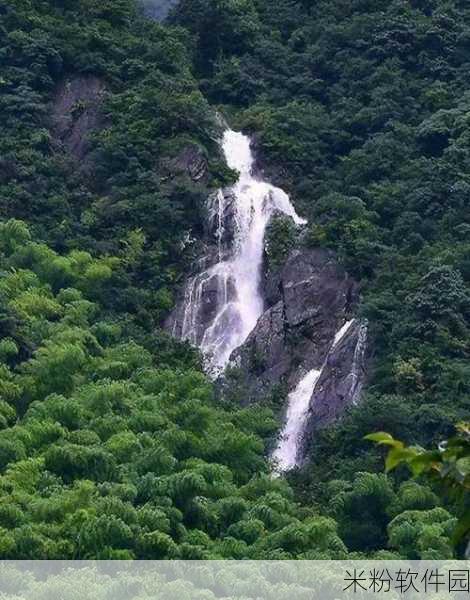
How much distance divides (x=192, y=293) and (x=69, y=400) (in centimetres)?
725

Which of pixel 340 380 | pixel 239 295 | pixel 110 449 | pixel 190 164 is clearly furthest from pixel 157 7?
pixel 110 449

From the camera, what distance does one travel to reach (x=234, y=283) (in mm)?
32781

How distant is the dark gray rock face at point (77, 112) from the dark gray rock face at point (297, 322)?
669cm

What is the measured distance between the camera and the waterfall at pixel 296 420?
93.2ft

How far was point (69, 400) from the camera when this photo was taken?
25828mm

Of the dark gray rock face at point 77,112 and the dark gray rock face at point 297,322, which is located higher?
the dark gray rock face at point 77,112

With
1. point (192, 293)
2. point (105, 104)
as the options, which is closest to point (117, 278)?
point (192, 293)

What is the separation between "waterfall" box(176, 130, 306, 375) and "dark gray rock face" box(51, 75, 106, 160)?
3.72 metres

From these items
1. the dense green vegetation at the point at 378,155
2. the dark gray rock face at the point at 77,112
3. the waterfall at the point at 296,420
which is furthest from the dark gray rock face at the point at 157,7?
the waterfall at the point at 296,420

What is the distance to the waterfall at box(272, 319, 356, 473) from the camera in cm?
2842

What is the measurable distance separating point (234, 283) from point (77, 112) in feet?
21.9

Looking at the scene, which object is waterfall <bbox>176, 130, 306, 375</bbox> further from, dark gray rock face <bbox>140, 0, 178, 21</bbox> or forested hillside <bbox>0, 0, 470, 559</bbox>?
dark gray rock face <bbox>140, 0, 178, 21</bbox>

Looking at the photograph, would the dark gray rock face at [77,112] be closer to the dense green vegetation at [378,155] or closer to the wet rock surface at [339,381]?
the dense green vegetation at [378,155]

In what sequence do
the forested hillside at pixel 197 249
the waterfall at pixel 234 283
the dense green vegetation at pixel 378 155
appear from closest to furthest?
the forested hillside at pixel 197 249, the dense green vegetation at pixel 378 155, the waterfall at pixel 234 283
